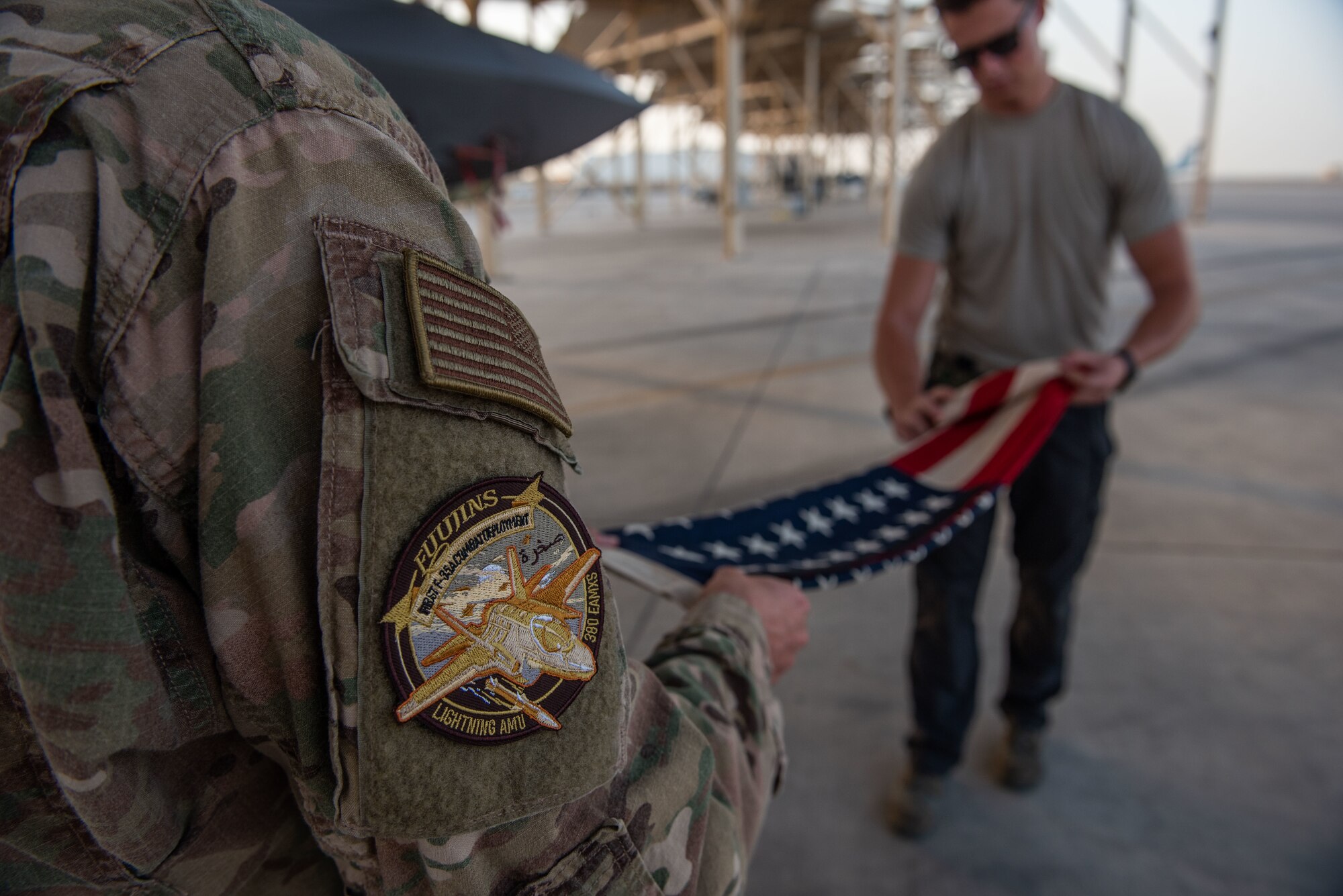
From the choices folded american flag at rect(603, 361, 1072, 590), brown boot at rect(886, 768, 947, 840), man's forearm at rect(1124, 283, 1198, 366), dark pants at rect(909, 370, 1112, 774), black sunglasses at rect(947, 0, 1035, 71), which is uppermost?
black sunglasses at rect(947, 0, 1035, 71)

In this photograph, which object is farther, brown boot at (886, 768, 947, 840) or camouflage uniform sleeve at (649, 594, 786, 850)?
brown boot at (886, 768, 947, 840)

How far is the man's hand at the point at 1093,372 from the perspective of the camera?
1717 mm

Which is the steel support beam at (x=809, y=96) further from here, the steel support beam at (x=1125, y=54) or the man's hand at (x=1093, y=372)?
the man's hand at (x=1093, y=372)

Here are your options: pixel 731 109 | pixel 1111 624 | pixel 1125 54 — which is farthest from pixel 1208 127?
pixel 1111 624

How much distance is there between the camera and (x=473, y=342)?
1.72 ft

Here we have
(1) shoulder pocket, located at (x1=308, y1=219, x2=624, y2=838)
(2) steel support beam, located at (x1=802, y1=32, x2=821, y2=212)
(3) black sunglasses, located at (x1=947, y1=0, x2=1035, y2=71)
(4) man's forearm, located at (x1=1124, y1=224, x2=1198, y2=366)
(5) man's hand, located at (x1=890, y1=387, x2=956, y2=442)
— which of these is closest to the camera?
(1) shoulder pocket, located at (x1=308, y1=219, x2=624, y2=838)

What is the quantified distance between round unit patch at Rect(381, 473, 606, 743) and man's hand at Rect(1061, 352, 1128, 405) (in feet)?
4.86

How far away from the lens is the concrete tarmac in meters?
1.68

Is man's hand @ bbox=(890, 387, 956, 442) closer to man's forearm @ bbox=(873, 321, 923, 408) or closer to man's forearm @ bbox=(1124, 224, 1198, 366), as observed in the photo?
man's forearm @ bbox=(873, 321, 923, 408)

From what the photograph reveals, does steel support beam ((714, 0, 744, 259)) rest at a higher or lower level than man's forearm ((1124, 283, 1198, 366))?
higher

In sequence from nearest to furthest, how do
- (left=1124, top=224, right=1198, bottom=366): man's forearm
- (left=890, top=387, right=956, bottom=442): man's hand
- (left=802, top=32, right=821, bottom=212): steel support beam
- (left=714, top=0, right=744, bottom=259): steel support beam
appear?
(left=1124, top=224, right=1198, bottom=366): man's forearm < (left=890, top=387, right=956, bottom=442): man's hand < (left=714, top=0, right=744, bottom=259): steel support beam < (left=802, top=32, right=821, bottom=212): steel support beam

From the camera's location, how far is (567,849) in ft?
1.90

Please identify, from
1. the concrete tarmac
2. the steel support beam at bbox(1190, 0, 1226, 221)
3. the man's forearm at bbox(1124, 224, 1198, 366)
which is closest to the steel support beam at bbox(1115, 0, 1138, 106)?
the steel support beam at bbox(1190, 0, 1226, 221)

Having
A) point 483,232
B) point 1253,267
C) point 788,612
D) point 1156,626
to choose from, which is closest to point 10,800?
point 788,612
